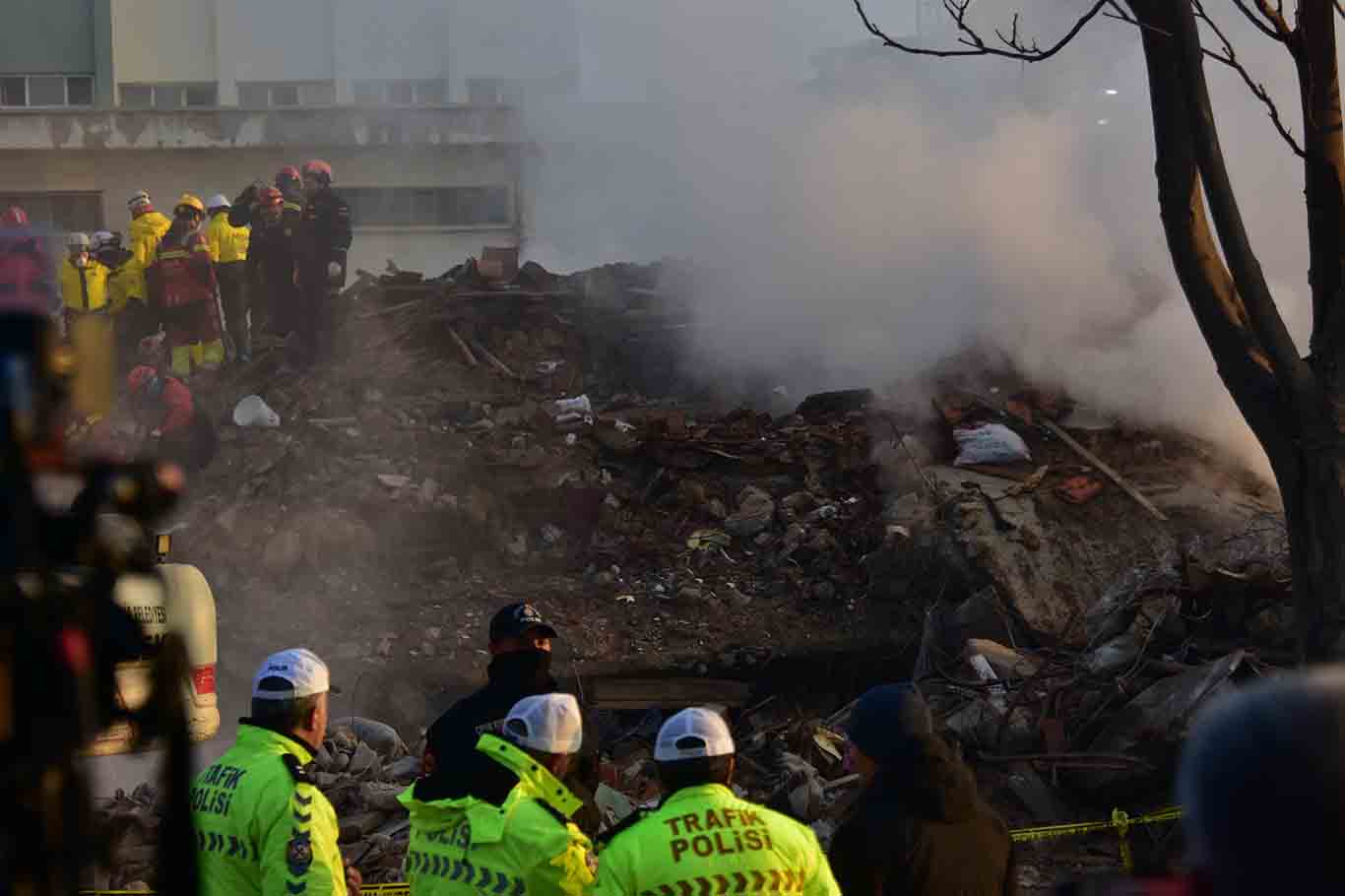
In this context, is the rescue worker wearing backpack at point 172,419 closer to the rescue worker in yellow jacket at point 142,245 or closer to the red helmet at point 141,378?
the red helmet at point 141,378

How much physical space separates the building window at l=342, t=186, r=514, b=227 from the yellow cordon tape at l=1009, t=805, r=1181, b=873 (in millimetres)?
27316


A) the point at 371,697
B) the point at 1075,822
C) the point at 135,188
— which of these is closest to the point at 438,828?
the point at 1075,822

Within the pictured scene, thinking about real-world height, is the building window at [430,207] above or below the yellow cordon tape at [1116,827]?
above

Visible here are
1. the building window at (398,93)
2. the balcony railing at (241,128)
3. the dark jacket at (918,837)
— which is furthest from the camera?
the building window at (398,93)

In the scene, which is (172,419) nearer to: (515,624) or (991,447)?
(991,447)

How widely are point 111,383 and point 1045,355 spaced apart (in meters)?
12.7

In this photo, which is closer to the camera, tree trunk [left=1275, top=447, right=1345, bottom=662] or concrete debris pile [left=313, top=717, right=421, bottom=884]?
tree trunk [left=1275, top=447, right=1345, bottom=662]

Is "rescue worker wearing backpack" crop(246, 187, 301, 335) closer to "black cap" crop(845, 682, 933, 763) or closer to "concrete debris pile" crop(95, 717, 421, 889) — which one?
"concrete debris pile" crop(95, 717, 421, 889)

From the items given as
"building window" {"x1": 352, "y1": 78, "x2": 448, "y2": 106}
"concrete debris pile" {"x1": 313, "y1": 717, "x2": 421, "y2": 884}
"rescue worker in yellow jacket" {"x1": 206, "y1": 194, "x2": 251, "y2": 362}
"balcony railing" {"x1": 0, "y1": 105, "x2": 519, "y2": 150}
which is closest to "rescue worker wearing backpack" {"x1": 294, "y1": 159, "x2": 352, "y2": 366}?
"rescue worker in yellow jacket" {"x1": 206, "y1": 194, "x2": 251, "y2": 362}

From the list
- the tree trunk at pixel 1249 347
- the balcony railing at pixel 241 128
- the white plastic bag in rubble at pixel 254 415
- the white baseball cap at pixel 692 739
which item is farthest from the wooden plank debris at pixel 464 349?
the balcony railing at pixel 241 128

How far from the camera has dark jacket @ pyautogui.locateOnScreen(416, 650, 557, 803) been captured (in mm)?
4312

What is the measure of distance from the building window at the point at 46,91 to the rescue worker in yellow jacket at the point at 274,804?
35459 millimetres

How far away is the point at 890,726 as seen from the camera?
13.3 feet

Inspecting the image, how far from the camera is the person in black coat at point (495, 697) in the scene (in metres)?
4.73
